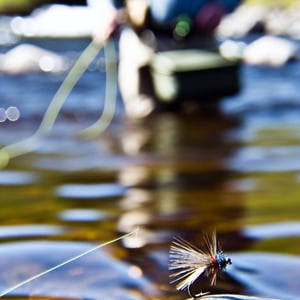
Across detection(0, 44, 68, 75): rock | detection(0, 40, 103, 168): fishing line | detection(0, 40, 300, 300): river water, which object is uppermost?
detection(0, 44, 68, 75): rock

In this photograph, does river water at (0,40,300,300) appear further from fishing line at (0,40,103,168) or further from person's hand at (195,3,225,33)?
person's hand at (195,3,225,33)

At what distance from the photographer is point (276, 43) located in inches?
401

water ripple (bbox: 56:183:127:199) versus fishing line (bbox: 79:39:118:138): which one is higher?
fishing line (bbox: 79:39:118:138)

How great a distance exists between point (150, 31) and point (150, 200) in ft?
7.88

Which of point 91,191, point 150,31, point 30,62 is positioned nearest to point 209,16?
point 150,31

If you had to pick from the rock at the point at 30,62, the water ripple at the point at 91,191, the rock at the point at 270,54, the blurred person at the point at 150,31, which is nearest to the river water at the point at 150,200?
the water ripple at the point at 91,191

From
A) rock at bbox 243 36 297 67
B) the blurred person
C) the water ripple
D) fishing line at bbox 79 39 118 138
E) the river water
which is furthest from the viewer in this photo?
rock at bbox 243 36 297 67

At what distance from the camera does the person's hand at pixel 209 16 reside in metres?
5.62

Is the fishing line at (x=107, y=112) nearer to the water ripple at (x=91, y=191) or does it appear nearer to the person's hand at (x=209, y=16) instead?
the person's hand at (x=209, y=16)

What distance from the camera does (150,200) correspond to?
3447 mm

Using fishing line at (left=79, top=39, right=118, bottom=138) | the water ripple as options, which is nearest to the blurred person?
fishing line at (left=79, top=39, right=118, bottom=138)

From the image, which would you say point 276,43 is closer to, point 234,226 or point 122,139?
point 122,139

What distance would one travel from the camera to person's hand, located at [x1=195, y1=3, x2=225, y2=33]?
221 inches

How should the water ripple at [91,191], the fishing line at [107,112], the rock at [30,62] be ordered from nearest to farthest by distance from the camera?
the water ripple at [91,191], the fishing line at [107,112], the rock at [30,62]
